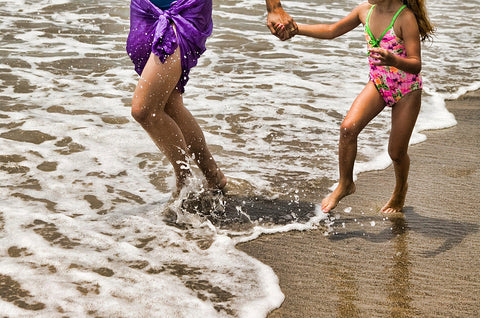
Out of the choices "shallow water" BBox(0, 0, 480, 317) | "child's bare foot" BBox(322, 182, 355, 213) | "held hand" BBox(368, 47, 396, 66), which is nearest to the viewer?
"shallow water" BBox(0, 0, 480, 317)

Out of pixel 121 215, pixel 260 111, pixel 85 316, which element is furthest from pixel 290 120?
pixel 85 316

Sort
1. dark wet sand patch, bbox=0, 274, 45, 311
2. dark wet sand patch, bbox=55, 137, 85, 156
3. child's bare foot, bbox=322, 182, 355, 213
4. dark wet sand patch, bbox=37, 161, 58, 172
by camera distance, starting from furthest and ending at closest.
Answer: dark wet sand patch, bbox=55, 137, 85, 156, dark wet sand patch, bbox=37, 161, 58, 172, child's bare foot, bbox=322, 182, 355, 213, dark wet sand patch, bbox=0, 274, 45, 311

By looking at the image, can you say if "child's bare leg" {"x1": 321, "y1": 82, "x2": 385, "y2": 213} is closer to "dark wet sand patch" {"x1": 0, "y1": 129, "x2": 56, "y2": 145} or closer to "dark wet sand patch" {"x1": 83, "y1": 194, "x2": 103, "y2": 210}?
"dark wet sand patch" {"x1": 83, "y1": 194, "x2": 103, "y2": 210}

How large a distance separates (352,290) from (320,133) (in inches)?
108

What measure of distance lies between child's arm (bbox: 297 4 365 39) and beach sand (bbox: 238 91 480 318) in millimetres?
1163

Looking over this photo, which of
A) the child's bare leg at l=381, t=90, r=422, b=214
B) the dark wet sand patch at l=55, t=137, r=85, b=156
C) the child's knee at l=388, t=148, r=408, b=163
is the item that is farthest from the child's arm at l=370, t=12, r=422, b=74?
the dark wet sand patch at l=55, t=137, r=85, b=156

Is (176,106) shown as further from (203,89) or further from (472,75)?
(472,75)

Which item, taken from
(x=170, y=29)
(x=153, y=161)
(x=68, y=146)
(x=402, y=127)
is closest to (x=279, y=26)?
(x=170, y=29)

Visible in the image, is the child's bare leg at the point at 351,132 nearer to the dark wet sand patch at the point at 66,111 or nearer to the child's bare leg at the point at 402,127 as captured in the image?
the child's bare leg at the point at 402,127

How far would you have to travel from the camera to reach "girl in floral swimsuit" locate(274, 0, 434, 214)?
12.2ft

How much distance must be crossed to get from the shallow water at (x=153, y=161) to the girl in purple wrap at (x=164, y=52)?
0.55 m

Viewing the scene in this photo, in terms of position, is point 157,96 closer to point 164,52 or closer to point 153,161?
point 164,52

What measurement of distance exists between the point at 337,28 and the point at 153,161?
1873 millimetres

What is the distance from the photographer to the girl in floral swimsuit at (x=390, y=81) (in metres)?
3.71
